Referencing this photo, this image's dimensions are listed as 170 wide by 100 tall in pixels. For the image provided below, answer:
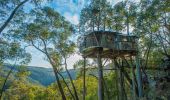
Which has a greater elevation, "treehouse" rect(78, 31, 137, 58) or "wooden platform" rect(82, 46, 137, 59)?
"treehouse" rect(78, 31, 137, 58)

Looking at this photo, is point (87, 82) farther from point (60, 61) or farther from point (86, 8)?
point (86, 8)

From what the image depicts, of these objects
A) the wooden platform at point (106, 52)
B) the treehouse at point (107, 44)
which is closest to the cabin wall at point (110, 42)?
the treehouse at point (107, 44)

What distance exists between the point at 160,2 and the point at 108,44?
830 cm

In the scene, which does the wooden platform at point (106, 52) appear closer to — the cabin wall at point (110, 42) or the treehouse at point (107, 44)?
the treehouse at point (107, 44)

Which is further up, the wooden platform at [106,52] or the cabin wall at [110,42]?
the cabin wall at [110,42]

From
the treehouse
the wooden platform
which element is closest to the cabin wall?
the treehouse

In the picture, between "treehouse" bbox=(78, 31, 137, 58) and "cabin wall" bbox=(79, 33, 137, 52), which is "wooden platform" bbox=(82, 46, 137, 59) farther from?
"cabin wall" bbox=(79, 33, 137, 52)

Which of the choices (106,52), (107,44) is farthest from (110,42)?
(106,52)

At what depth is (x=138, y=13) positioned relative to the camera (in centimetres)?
2894

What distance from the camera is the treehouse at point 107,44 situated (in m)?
22.8

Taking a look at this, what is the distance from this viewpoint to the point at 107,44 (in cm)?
2294

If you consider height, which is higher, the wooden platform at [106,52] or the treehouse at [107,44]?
the treehouse at [107,44]

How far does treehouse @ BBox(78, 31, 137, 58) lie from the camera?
22.8 m

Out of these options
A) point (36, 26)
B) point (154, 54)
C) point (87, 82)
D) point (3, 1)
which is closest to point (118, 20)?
point (154, 54)
